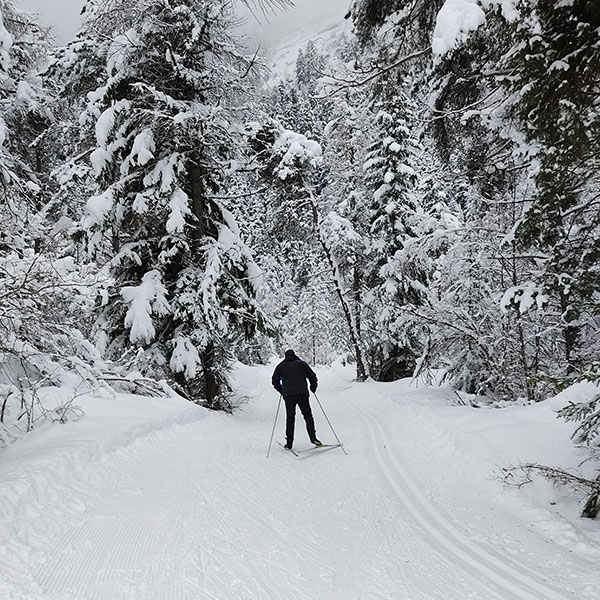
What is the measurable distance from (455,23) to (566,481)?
4871mm

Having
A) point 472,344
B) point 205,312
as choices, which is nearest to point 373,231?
point 472,344

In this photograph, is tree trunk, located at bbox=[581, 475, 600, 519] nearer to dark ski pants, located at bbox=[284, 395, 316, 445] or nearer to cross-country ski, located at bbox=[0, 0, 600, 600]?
cross-country ski, located at bbox=[0, 0, 600, 600]

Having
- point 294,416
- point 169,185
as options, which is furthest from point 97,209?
point 294,416

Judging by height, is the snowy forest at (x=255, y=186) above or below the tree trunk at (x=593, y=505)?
above

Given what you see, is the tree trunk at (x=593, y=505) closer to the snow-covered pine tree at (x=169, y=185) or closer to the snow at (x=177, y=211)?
the snow-covered pine tree at (x=169, y=185)

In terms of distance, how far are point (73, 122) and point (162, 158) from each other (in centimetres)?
445

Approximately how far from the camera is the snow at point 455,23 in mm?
4137

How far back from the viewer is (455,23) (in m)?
4.21

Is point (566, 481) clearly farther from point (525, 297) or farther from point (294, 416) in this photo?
point (294, 416)

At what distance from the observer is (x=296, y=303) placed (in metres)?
58.0

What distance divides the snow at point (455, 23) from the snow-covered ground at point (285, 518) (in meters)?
4.57

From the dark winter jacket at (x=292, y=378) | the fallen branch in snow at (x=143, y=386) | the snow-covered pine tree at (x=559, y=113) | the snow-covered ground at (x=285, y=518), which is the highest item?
the snow-covered pine tree at (x=559, y=113)

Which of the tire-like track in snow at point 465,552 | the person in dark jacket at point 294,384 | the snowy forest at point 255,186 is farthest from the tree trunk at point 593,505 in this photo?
the person in dark jacket at point 294,384

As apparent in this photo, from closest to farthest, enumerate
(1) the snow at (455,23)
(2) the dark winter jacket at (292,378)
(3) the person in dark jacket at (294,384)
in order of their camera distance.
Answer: (1) the snow at (455,23) < (3) the person in dark jacket at (294,384) < (2) the dark winter jacket at (292,378)
